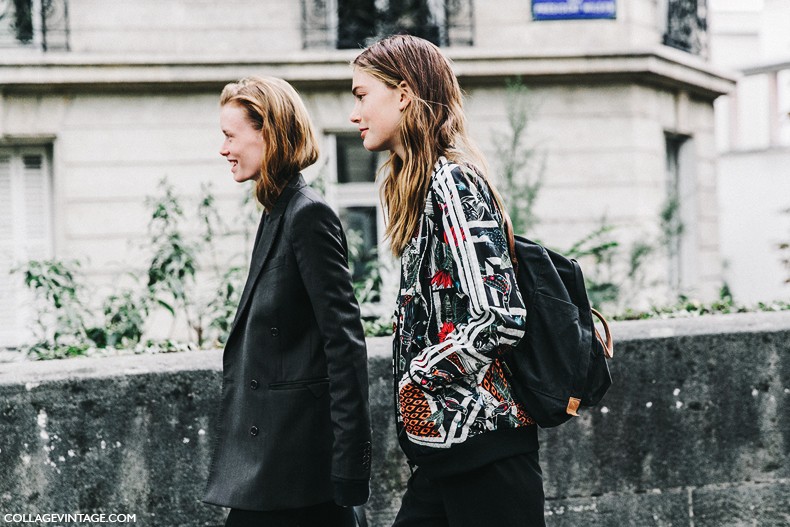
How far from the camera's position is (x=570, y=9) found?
38.9 feet

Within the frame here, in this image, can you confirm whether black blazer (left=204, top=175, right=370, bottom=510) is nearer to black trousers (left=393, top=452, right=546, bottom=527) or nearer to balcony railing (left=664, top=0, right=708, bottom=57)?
black trousers (left=393, top=452, right=546, bottom=527)

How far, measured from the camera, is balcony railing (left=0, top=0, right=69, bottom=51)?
36.4 ft

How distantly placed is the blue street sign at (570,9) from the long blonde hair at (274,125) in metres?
9.72

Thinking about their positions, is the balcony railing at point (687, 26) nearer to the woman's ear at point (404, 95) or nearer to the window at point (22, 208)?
the window at point (22, 208)

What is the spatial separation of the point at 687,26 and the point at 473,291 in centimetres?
1258

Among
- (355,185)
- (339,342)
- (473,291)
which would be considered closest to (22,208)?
(355,185)

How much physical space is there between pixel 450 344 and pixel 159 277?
2978 mm

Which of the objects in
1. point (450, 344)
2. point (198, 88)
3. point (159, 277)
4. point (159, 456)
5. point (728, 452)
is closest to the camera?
point (450, 344)

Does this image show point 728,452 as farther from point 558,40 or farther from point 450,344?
point 558,40

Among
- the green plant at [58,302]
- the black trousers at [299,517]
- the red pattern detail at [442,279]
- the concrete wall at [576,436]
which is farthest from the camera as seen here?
the green plant at [58,302]

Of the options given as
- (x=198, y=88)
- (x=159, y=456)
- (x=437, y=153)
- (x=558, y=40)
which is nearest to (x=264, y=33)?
(x=198, y=88)

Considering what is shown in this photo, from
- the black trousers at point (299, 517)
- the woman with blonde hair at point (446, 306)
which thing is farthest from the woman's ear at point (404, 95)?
the black trousers at point (299, 517)

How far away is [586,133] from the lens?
11828 mm

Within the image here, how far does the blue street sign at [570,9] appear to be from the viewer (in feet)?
38.7
